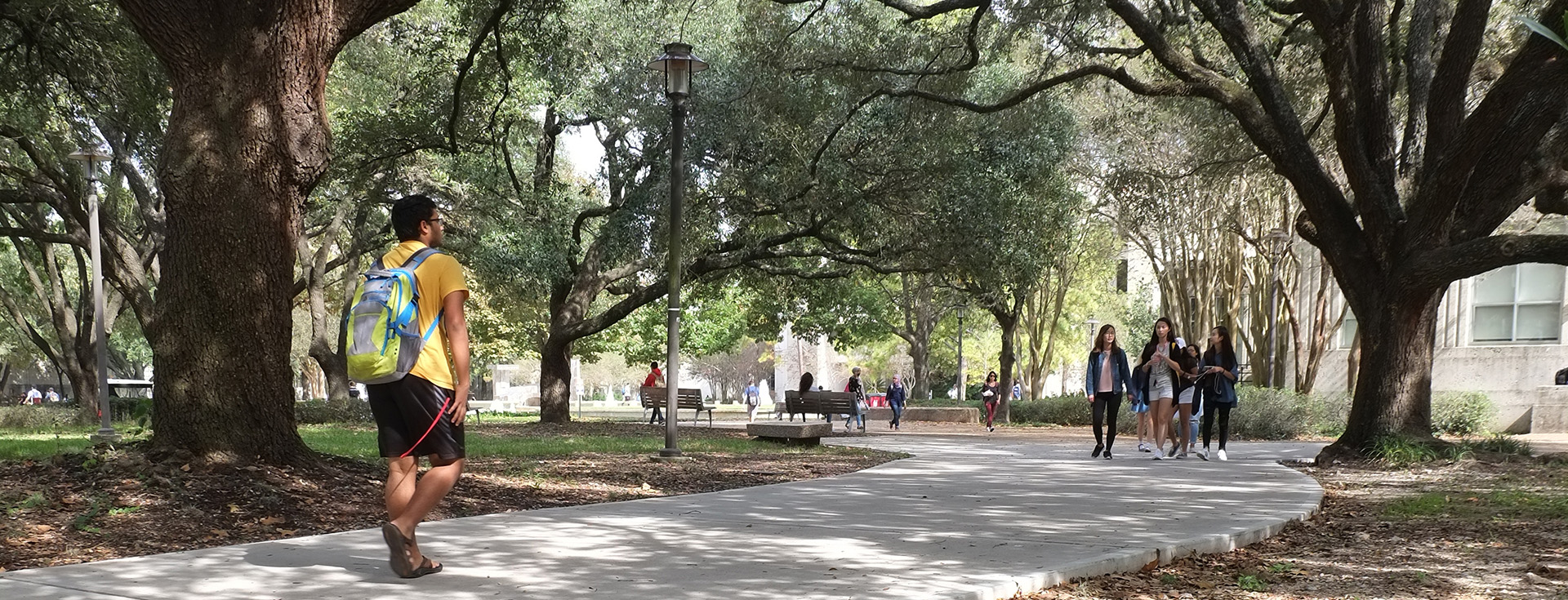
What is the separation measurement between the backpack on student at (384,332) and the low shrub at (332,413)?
73.8 feet

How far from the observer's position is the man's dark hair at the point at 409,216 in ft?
17.2

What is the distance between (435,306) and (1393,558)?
5171 millimetres

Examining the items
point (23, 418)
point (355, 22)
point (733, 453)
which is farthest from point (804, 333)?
point (355, 22)

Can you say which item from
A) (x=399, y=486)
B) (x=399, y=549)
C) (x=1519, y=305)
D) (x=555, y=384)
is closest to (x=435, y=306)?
(x=399, y=486)

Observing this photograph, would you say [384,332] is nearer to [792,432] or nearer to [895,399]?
[792,432]

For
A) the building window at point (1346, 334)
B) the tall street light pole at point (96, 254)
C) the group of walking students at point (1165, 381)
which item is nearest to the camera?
the group of walking students at point (1165, 381)

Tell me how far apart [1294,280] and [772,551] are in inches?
1068

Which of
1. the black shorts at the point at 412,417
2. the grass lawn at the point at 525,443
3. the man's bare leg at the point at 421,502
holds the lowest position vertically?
the grass lawn at the point at 525,443

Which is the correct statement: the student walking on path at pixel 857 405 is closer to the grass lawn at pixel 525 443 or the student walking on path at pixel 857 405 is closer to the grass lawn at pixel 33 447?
the grass lawn at pixel 525 443

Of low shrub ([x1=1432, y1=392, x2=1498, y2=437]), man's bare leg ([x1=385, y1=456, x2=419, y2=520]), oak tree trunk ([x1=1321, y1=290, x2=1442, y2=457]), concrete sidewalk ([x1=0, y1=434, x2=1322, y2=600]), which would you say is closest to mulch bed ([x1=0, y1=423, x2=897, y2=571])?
concrete sidewalk ([x1=0, y1=434, x2=1322, y2=600])

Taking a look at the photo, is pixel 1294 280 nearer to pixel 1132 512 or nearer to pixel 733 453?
pixel 733 453

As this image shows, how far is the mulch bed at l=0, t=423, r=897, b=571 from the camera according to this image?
6.07 metres

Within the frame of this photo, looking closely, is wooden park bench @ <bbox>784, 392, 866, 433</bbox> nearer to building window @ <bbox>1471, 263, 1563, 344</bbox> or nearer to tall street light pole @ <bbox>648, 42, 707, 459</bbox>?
tall street light pole @ <bbox>648, 42, 707, 459</bbox>

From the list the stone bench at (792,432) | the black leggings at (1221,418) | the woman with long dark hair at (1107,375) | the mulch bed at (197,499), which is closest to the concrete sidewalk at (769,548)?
the mulch bed at (197,499)
